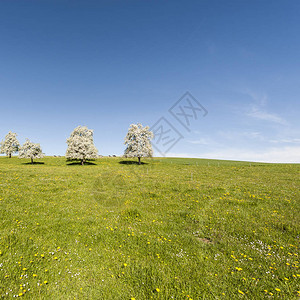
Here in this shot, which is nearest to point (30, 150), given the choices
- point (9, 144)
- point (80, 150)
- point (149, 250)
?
point (80, 150)

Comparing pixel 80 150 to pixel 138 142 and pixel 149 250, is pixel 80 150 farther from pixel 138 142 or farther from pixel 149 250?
pixel 149 250

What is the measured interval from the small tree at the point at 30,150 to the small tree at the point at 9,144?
24.2 m

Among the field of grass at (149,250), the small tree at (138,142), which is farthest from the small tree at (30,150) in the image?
the field of grass at (149,250)

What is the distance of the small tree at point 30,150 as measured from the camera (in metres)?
57.5

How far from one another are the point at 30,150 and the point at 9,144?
29501mm

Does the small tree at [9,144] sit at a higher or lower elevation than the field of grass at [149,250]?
higher

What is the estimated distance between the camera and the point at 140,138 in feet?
181

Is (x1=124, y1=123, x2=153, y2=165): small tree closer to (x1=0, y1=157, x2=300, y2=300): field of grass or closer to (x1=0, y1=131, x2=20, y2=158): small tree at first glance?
(x1=0, y1=157, x2=300, y2=300): field of grass

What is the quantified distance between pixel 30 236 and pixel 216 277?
26.4ft

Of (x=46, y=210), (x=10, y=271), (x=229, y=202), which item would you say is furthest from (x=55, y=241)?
(x=229, y=202)

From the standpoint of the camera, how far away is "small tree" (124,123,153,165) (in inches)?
2139

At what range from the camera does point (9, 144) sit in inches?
2985

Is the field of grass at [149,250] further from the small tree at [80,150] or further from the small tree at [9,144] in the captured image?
the small tree at [9,144]

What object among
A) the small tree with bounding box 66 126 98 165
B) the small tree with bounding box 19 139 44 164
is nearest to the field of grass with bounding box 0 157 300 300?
the small tree with bounding box 66 126 98 165
